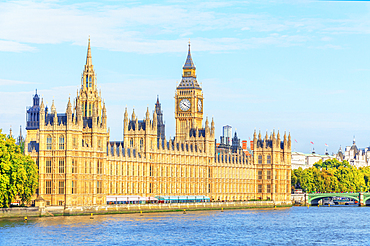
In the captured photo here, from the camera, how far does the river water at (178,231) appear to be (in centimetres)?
9731

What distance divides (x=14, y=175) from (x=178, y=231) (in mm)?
24091

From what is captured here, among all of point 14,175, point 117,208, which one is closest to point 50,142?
point 14,175

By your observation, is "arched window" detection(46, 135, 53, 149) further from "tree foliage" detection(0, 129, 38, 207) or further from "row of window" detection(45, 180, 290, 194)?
"row of window" detection(45, 180, 290, 194)

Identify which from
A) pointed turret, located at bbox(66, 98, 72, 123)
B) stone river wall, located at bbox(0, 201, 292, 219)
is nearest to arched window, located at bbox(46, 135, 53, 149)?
pointed turret, located at bbox(66, 98, 72, 123)

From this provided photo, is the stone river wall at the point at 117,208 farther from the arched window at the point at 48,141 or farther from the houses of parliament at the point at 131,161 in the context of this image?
the arched window at the point at 48,141

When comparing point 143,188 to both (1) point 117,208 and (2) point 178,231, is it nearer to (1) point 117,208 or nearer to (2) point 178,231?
(1) point 117,208

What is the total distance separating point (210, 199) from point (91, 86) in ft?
135

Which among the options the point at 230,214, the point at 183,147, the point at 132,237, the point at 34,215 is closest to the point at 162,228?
the point at 132,237

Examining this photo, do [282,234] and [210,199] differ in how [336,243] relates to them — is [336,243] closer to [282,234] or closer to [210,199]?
[282,234]

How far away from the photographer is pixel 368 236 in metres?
111

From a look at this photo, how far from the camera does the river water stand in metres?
97.3

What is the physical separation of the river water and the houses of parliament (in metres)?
7.46

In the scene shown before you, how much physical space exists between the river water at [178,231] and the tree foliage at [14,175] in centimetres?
416

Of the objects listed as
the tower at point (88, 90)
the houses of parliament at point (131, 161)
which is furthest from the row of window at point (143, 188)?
the tower at point (88, 90)
